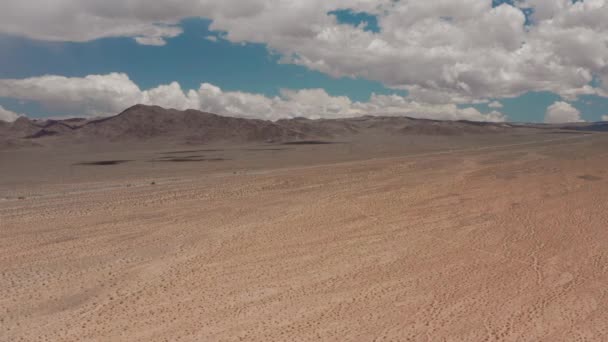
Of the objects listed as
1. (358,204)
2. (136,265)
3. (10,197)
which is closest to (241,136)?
(10,197)

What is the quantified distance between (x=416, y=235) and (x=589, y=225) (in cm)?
601

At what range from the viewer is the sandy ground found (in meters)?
9.71

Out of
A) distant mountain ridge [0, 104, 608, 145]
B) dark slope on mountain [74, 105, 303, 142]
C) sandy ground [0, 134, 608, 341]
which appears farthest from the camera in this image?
dark slope on mountain [74, 105, 303, 142]

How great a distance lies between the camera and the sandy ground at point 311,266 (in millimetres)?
9711

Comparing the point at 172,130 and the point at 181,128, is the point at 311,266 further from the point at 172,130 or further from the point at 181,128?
the point at 181,128

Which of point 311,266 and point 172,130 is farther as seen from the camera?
point 172,130

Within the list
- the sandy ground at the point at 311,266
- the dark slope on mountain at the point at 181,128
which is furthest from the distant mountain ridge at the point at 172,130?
the sandy ground at the point at 311,266

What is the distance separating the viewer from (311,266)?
43.1 ft

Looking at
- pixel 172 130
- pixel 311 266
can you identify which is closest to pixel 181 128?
pixel 172 130

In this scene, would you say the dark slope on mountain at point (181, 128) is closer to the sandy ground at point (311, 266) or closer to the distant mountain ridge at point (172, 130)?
the distant mountain ridge at point (172, 130)

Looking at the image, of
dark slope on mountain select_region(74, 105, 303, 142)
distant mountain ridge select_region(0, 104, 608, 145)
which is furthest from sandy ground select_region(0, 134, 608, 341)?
dark slope on mountain select_region(74, 105, 303, 142)

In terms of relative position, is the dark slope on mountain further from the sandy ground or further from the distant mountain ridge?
the sandy ground

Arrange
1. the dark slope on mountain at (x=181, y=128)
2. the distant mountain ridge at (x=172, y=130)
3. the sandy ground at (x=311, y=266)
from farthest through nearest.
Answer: the dark slope on mountain at (x=181, y=128) < the distant mountain ridge at (x=172, y=130) < the sandy ground at (x=311, y=266)

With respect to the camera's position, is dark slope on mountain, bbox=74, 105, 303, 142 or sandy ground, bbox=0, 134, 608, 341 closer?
sandy ground, bbox=0, 134, 608, 341
